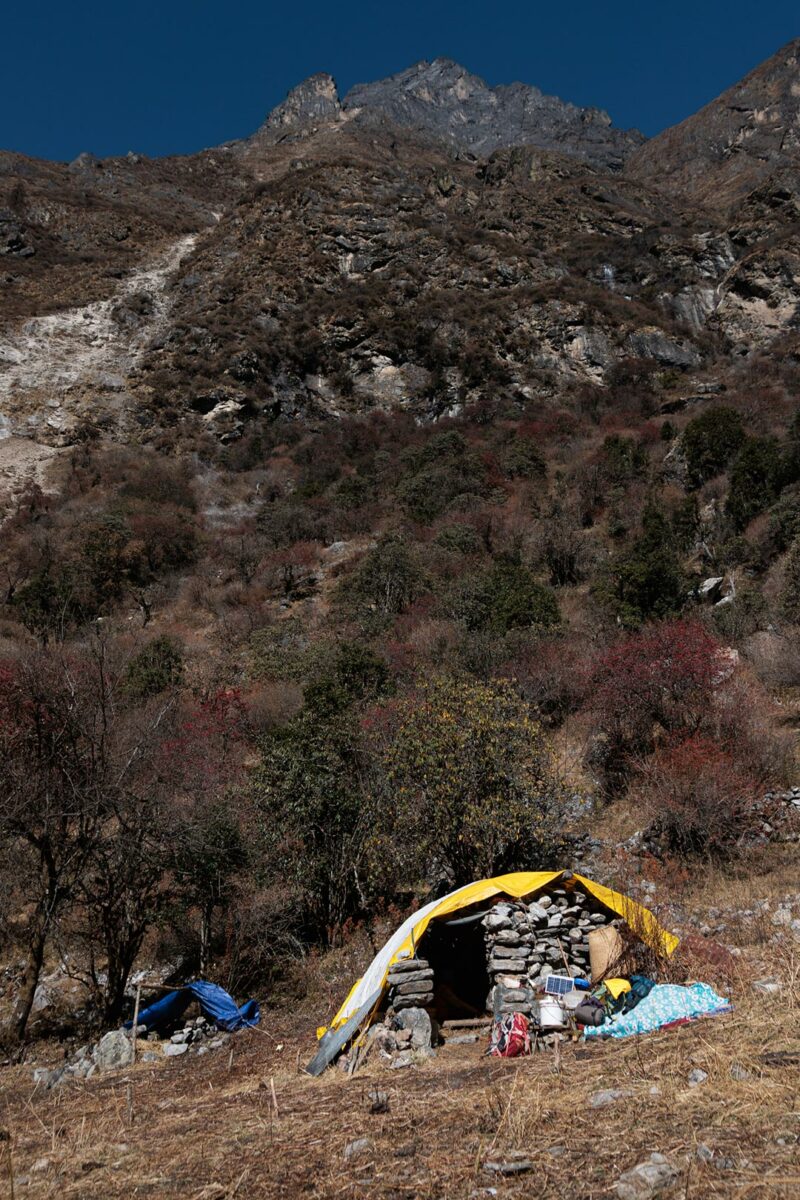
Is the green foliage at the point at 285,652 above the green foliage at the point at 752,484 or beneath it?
beneath

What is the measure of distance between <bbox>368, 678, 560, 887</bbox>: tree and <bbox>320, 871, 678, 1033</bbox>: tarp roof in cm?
170

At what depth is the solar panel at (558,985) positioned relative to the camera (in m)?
6.26

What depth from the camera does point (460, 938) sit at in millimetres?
7766

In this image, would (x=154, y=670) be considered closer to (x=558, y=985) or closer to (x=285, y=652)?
(x=285, y=652)

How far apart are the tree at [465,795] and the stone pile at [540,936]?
5.54 feet

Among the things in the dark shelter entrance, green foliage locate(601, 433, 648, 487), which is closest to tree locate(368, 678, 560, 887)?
the dark shelter entrance

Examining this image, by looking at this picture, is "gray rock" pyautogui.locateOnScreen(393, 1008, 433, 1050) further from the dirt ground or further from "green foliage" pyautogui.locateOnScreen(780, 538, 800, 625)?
"green foliage" pyautogui.locateOnScreen(780, 538, 800, 625)

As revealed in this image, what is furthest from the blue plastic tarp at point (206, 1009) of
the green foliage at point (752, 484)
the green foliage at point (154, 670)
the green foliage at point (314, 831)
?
the green foliage at point (752, 484)

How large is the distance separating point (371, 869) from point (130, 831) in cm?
356

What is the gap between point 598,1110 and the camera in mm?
3654

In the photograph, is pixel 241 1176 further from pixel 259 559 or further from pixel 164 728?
pixel 259 559

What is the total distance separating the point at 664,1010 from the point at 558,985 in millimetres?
1249

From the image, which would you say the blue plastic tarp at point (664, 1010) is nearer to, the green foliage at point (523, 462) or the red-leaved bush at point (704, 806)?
the red-leaved bush at point (704, 806)

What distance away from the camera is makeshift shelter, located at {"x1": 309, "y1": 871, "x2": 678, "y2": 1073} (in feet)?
20.7
